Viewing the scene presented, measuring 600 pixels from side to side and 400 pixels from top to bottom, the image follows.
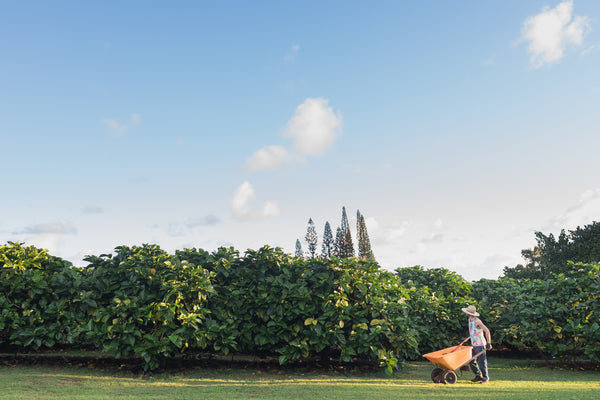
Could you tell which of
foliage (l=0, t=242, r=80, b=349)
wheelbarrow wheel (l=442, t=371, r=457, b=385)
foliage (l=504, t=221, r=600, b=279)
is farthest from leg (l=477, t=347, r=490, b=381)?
foliage (l=504, t=221, r=600, b=279)

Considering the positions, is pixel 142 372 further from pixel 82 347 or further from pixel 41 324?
pixel 82 347

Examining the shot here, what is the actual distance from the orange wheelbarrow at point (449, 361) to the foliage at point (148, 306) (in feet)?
14.0

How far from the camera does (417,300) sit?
1171 cm

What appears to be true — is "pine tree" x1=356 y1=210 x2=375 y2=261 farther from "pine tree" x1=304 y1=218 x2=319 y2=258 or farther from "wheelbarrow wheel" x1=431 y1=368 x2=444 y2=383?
"wheelbarrow wheel" x1=431 y1=368 x2=444 y2=383

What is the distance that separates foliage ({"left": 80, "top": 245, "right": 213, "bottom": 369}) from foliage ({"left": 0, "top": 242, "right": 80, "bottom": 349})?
0.47m

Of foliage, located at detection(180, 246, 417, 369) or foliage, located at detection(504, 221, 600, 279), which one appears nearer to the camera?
foliage, located at detection(180, 246, 417, 369)

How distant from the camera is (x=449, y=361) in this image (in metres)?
8.02

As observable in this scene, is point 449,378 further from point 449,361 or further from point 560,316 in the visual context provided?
point 560,316

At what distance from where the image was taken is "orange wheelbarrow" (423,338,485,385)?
8.02 meters

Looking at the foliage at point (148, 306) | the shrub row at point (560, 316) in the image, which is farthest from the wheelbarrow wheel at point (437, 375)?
the foliage at point (148, 306)

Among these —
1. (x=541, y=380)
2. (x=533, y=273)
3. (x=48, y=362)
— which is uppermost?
(x=533, y=273)

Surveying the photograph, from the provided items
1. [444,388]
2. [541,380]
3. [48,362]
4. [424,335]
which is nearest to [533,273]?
[424,335]

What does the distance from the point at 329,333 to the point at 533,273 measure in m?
13.3

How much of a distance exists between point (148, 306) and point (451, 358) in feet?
18.2
